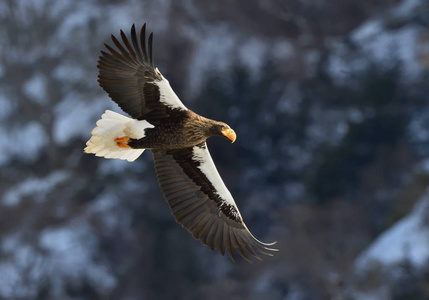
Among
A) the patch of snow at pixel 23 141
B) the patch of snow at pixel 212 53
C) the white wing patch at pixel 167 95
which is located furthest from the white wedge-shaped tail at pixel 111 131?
the patch of snow at pixel 23 141

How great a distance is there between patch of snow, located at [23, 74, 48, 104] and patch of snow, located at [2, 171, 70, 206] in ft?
12.8

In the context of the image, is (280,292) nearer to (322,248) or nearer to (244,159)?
(322,248)

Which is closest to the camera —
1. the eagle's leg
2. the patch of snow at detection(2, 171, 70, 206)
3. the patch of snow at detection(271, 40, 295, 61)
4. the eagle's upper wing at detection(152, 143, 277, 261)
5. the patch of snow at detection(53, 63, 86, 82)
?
the eagle's leg

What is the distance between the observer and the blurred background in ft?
94.1

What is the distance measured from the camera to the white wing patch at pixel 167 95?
370 inches

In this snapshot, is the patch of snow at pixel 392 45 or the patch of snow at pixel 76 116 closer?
the patch of snow at pixel 76 116

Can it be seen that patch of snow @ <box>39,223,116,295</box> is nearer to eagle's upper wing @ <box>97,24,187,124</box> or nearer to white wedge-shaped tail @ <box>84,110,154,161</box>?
white wedge-shaped tail @ <box>84,110,154,161</box>

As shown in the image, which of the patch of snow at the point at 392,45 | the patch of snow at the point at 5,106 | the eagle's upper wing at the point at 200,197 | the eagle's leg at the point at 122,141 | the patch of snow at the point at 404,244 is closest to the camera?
the eagle's leg at the point at 122,141

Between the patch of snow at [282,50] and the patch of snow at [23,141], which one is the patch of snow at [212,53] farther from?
the patch of snow at [23,141]

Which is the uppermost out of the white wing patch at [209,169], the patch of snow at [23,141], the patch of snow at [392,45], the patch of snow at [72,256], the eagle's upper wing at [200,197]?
the patch of snow at [392,45]

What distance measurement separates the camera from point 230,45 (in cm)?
3222

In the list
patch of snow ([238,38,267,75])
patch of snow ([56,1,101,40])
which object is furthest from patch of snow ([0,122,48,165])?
patch of snow ([238,38,267,75])

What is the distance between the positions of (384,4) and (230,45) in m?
8.24

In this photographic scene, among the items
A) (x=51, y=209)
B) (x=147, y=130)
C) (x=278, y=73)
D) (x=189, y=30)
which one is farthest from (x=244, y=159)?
(x=147, y=130)
